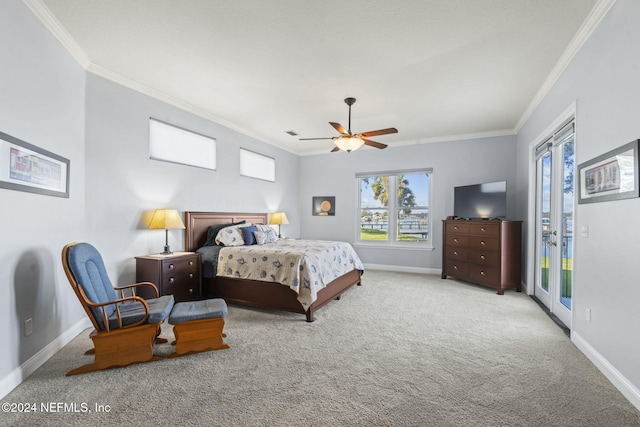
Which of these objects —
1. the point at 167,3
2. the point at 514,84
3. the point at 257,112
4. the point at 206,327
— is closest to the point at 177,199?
the point at 257,112

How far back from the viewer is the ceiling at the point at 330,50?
2348 mm

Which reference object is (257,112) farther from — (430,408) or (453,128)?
(430,408)

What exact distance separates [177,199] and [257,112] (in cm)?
181

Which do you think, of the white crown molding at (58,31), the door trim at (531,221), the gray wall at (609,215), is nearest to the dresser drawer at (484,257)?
the door trim at (531,221)

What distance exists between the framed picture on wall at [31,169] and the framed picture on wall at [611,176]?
4.18 metres

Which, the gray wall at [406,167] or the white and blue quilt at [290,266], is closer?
the white and blue quilt at [290,266]

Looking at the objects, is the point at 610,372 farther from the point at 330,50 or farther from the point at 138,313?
the point at 138,313

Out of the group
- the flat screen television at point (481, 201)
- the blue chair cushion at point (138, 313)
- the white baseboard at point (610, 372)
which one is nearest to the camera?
the white baseboard at point (610, 372)

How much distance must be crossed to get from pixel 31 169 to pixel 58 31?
1.32 meters

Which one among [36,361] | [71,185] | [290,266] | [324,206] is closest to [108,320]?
[36,361]

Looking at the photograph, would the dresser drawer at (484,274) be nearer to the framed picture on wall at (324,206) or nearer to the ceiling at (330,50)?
the ceiling at (330,50)

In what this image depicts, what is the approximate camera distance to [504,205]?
15.8 feet

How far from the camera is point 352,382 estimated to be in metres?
2.17

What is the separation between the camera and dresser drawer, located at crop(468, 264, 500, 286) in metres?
4.68
